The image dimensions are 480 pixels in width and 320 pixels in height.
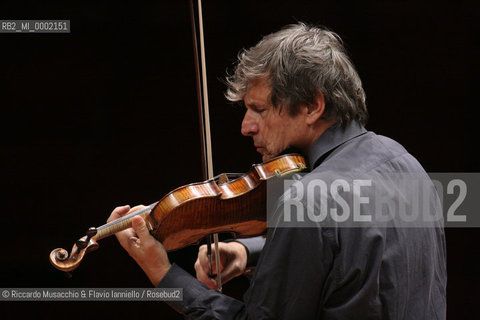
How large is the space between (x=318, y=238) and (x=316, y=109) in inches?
14.4

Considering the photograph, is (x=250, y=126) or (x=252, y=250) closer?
(x=250, y=126)

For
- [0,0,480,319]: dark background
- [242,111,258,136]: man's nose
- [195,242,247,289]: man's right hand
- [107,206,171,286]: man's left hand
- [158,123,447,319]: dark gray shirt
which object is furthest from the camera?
[0,0,480,319]: dark background

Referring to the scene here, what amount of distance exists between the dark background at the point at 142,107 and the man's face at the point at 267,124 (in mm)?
1110

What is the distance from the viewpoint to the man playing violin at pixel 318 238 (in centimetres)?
112

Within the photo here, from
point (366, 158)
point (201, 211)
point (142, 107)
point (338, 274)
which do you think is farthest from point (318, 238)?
point (142, 107)

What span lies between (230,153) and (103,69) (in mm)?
635

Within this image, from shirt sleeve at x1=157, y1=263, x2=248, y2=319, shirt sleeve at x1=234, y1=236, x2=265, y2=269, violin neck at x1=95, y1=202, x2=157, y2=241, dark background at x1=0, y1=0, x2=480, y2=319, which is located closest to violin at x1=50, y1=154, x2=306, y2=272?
violin neck at x1=95, y1=202, x2=157, y2=241

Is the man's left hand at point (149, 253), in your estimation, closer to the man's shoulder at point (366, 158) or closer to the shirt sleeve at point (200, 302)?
the shirt sleeve at point (200, 302)

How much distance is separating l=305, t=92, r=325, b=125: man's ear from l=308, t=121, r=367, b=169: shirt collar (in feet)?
0.13

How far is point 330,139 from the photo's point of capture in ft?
4.34

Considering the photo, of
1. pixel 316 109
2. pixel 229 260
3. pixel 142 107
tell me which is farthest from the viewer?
pixel 142 107

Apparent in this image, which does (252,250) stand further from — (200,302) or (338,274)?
(338,274)

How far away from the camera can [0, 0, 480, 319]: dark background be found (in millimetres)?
2359

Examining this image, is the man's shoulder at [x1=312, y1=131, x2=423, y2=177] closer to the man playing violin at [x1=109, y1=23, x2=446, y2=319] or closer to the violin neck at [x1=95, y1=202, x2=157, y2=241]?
the man playing violin at [x1=109, y1=23, x2=446, y2=319]
